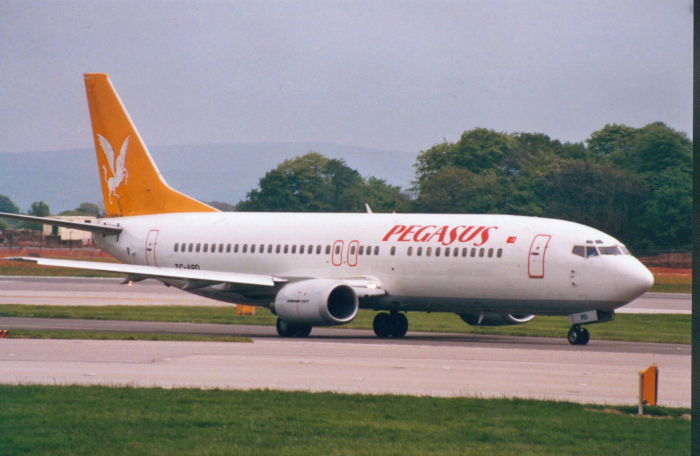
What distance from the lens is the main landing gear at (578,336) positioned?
2870 cm

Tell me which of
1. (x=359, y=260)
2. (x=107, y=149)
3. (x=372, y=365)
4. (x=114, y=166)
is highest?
(x=107, y=149)

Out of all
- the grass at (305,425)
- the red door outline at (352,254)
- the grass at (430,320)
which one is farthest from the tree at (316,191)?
the grass at (305,425)

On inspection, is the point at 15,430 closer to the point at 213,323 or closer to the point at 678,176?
the point at 213,323

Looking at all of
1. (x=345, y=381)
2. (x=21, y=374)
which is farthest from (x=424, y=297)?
(x=21, y=374)

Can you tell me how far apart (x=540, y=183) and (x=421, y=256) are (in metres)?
56.6

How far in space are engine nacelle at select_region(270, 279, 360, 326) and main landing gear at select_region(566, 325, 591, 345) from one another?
5.98m

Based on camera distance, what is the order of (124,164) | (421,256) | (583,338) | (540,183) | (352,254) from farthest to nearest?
(540,183)
(124,164)
(352,254)
(421,256)
(583,338)

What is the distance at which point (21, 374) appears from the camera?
1897 centimetres

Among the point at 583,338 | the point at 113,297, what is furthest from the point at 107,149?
the point at 583,338

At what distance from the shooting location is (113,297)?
51531 millimetres

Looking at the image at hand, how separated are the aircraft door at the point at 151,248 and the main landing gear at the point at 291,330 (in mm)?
7435

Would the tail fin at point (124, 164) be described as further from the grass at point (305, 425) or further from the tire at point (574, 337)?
the grass at point (305, 425)

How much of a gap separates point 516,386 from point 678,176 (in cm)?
6286

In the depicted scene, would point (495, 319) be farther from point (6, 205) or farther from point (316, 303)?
point (6, 205)
